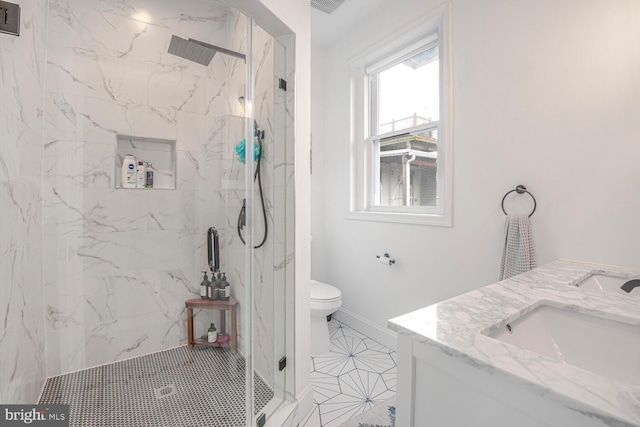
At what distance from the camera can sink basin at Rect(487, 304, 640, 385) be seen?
0.73m

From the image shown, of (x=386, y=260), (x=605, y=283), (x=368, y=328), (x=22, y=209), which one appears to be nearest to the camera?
(x=605, y=283)

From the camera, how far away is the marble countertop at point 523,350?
44 centimetres

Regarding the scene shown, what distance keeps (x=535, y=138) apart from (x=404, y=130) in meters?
0.97

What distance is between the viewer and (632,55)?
1.24 meters

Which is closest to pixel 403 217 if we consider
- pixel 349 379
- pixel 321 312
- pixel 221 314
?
pixel 321 312

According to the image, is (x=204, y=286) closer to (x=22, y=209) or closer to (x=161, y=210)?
(x=161, y=210)

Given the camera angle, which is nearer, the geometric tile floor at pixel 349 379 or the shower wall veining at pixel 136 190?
the geometric tile floor at pixel 349 379

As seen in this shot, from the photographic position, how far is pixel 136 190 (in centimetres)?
211

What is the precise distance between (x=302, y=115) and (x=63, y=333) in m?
2.07

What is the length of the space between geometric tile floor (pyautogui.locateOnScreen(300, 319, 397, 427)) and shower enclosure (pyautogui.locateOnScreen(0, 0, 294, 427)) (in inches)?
13.2

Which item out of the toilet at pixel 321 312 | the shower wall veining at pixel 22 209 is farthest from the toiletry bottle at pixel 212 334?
the shower wall veining at pixel 22 209

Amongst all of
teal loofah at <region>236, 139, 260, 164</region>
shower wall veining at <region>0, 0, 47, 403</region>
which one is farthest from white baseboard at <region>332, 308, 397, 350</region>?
shower wall veining at <region>0, 0, 47, 403</region>

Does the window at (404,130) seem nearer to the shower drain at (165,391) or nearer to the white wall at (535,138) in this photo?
the white wall at (535,138)

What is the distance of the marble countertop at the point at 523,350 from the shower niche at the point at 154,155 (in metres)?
2.08
